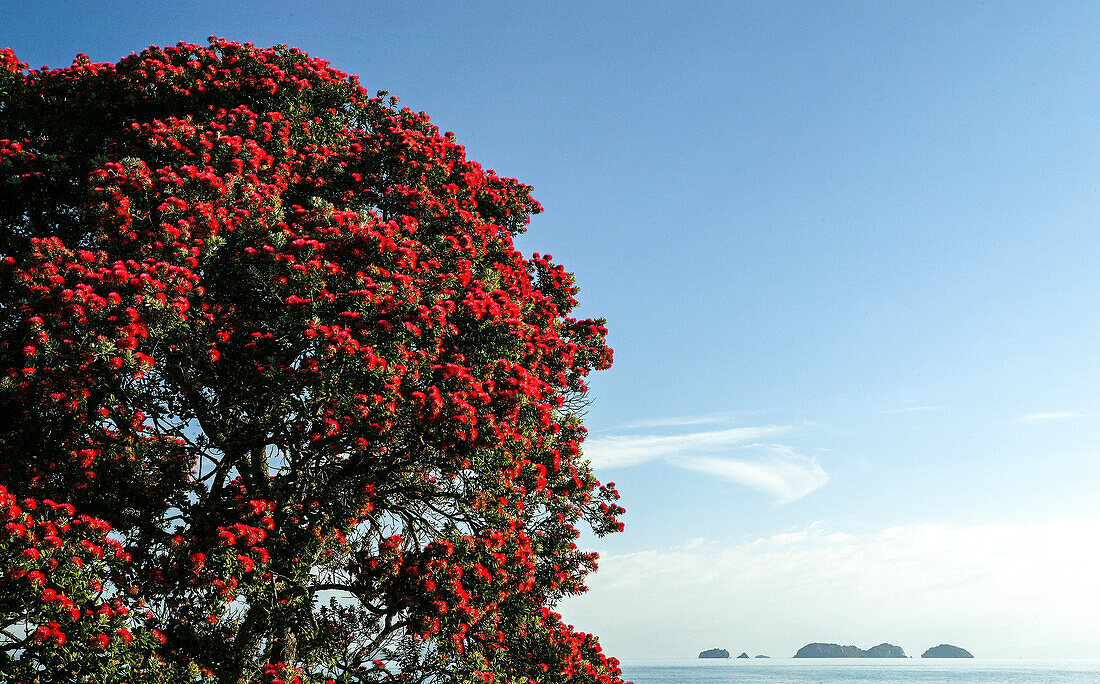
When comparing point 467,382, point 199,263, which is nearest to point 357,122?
point 199,263

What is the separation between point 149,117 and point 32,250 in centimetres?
452

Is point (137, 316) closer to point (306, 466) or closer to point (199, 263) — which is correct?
point (199, 263)

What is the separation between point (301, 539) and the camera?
31.2 feet

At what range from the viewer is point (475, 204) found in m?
14.2

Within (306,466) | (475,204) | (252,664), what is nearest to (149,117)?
(475,204)

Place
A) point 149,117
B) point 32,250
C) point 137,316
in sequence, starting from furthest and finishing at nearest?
1. point 149,117
2. point 32,250
3. point 137,316

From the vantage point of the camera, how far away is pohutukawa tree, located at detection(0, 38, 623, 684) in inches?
329

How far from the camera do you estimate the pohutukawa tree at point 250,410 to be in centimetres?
837

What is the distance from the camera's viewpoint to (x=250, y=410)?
9.41 metres

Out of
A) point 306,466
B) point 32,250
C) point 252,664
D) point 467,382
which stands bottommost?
point 252,664

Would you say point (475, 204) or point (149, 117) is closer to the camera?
point (149, 117)

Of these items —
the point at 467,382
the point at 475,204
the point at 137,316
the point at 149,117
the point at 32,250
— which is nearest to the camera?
the point at 137,316

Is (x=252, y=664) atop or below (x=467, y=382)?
below

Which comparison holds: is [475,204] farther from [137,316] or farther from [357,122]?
[137,316]
